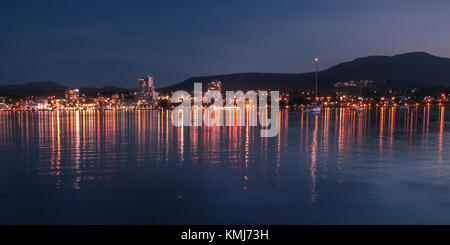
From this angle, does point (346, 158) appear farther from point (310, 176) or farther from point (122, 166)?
point (122, 166)

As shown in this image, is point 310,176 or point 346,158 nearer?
point 310,176

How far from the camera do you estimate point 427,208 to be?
7688 millimetres

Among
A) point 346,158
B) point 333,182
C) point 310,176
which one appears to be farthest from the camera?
point 346,158

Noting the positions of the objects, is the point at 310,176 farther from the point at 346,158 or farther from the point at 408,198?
the point at 346,158

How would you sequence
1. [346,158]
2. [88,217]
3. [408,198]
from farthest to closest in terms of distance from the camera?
[346,158] < [408,198] < [88,217]

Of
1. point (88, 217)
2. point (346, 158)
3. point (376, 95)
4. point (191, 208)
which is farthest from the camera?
point (376, 95)

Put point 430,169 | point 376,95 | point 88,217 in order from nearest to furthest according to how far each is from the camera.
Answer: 1. point 88,217
2. point 430,169
3. point 376,95

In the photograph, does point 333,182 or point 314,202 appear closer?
point 314,202

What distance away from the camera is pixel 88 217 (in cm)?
723

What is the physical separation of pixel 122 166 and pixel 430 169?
9215mm
